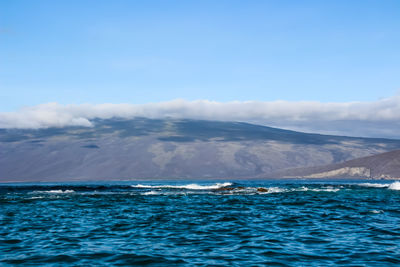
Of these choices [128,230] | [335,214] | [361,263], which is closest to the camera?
[361,263]

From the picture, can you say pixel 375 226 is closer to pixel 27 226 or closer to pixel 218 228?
pixel 218 228

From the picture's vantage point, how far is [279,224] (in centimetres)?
2538

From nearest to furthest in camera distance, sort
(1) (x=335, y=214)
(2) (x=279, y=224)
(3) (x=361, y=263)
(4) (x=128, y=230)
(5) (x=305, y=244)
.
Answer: (3) (x=361, y=263)
(5) (x=305, y=244)
(4) (x=128, y=230)
(2) (x=279, y=224)
(1) (x=335, y=214)

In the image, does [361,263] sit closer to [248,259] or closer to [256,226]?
[248,259]

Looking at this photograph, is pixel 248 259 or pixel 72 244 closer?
pixel 248 259

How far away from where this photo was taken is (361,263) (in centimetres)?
1541

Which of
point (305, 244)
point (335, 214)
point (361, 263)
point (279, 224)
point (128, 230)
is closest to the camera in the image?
point (361, 263)

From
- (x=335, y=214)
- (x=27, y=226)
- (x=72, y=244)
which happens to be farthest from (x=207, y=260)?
(x=335, y=214)

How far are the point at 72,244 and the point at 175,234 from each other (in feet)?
16.4

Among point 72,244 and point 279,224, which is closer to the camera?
point 72,244

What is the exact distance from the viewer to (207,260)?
16.0 meters

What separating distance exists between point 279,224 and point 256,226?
1.52 meters

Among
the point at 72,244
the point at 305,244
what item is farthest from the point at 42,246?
the point at 305,244

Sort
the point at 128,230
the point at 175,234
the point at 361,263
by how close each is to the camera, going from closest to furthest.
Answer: the point at 361,263 < the point at 175,234 < the point at 128,230
